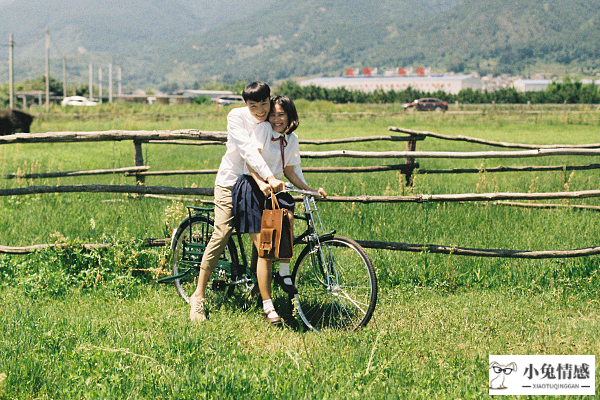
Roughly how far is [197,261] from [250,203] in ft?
2.87

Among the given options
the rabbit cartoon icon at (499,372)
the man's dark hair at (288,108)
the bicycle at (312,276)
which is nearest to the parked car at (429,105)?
the bicycle at (312,276)

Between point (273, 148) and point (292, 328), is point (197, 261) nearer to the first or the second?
point (292, 328)

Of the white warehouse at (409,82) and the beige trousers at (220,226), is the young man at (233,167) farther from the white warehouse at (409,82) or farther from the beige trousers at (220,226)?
the white warehouse at (409,82)

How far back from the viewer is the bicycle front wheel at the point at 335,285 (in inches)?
164

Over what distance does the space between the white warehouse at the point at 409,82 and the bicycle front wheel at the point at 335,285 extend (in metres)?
123

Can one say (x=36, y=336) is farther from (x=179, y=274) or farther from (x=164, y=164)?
(x=164, y=164)

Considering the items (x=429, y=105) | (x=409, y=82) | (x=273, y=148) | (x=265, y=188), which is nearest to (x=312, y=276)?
(x=265, y=188)

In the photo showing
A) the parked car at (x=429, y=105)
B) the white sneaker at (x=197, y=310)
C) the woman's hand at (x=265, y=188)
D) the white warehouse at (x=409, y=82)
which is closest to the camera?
the woman's hand at (x=265, y=188)

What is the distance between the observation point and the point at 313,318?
452 centimetres

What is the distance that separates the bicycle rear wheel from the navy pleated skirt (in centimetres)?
38

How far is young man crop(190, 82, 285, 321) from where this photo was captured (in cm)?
405

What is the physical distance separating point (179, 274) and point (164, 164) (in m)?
10.3

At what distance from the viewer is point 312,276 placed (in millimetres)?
4422

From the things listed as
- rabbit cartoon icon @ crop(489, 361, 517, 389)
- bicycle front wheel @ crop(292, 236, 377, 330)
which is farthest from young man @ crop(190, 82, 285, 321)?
rabbit cartoon icon @ crop(489, 361, 517, 389)
